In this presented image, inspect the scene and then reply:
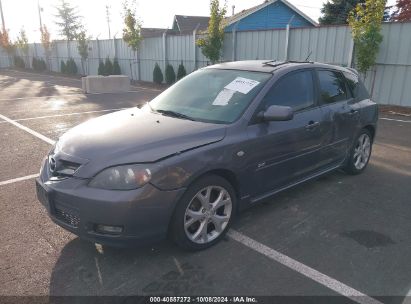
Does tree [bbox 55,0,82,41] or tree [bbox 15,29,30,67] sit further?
tree [bbox 55,0,82,41]

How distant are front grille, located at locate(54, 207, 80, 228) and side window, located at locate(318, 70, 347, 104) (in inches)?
124

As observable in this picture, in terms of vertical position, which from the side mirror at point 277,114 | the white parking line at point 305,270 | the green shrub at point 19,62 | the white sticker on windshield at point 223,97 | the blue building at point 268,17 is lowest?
the green shrub at point 19,62

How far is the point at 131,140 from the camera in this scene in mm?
3207

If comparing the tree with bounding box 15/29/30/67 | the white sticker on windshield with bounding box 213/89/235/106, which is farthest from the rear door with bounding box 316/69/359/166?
the tree with bounding box 15/29/30/67

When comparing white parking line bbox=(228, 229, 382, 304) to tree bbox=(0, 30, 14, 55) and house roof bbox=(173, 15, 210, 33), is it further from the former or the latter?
tree bbox=(0, 30, 14, 55)

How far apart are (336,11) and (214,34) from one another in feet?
49.3

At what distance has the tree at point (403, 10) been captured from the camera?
26516 mm

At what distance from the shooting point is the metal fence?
11.5 meters

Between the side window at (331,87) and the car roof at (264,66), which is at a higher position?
the car roof at (264,66)

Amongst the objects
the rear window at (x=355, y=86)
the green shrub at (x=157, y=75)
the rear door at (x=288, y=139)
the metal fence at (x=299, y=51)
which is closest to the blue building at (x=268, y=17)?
the metal fence at (x=299, y=51)

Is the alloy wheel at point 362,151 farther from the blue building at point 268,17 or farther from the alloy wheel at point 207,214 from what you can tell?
the blue building at point 268,17

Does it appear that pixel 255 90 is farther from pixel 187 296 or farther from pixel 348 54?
pixel 348 54

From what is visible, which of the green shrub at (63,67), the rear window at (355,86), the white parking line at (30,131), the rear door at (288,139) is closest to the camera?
the rear door at (288,139)

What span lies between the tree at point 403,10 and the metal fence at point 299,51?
17.2m
